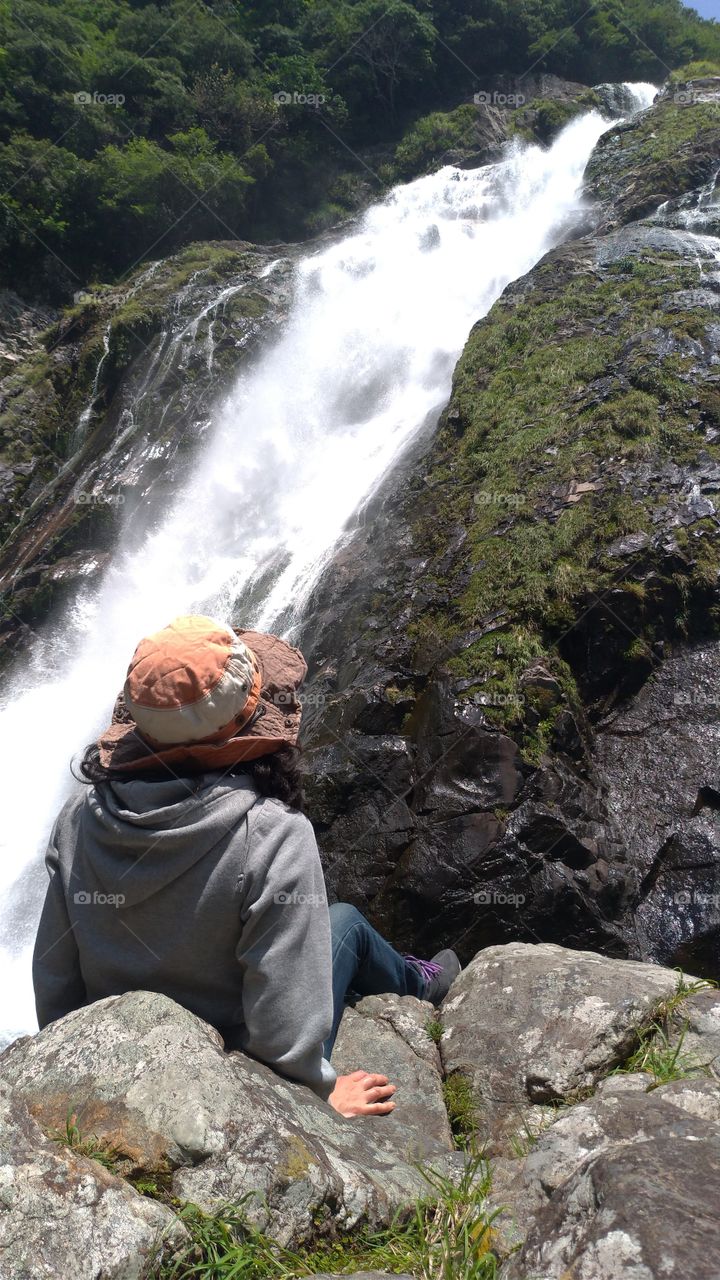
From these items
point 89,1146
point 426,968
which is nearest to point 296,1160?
point 89,1146

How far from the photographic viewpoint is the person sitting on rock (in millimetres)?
1997

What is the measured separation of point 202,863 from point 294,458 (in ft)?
44.0

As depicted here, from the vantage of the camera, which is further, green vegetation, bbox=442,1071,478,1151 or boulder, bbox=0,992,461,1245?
green vegetation, bbox=442,1071,478,1151

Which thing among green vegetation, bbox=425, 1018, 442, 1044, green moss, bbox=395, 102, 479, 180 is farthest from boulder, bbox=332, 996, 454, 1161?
green moss, bbox=395, 102, 479, 180

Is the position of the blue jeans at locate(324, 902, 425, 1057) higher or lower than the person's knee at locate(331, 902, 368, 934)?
lower

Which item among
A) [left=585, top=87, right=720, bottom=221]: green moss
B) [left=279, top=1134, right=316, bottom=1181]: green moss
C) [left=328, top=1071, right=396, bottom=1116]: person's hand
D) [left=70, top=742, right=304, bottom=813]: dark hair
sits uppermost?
[left=70, top=742, right=304, bottom=813]: dark hair

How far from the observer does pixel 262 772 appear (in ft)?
6.98

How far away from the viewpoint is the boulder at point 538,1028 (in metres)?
2.86

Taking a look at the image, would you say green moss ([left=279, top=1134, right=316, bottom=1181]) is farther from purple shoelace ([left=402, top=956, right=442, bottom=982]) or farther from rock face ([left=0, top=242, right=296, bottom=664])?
rock face ([left=0, top=242, right=296, bottom=664])

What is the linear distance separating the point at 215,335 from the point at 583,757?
1356 cm

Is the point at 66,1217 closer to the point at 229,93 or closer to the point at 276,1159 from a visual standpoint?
the point at 276,1159

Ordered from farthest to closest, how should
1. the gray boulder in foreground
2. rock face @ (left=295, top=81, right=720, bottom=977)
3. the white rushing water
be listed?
1. the white rushing water
2. rock face @ (left=295, top=81, right=720, bottom=977)
3. the gray boulder in foreground

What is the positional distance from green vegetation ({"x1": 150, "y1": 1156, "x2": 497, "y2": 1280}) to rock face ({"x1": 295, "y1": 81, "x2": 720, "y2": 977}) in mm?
3603

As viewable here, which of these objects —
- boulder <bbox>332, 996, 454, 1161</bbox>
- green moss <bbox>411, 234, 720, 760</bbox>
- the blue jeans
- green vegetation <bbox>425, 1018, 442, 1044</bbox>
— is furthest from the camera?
green moss <bbox>411, 234, 720, 760</bbox>
